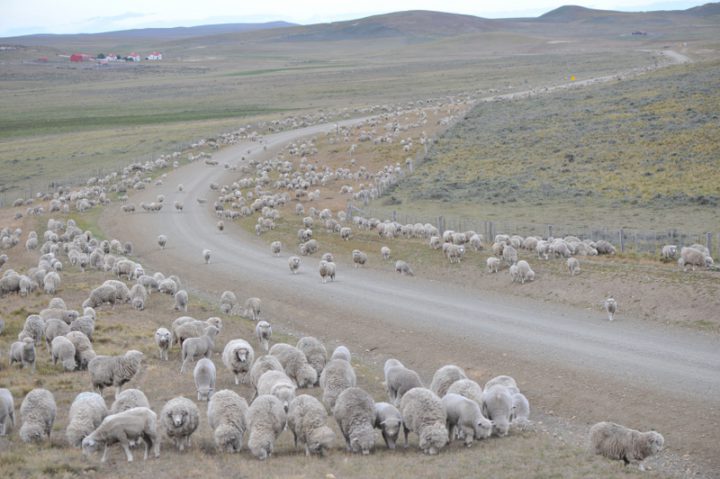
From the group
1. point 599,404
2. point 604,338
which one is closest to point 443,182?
point 604,338

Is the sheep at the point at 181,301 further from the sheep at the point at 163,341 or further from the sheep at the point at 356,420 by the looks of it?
the sheep at the point at 356,420

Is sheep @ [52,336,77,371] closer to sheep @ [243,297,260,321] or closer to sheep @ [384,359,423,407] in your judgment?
sheep @ [384,359,423,407]

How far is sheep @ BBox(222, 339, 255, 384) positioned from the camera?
61.1ft

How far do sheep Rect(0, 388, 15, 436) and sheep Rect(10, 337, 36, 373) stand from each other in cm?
399

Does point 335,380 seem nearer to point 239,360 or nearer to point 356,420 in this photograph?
point 356,420

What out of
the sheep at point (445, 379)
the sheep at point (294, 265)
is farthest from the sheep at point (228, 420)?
the sheep at point (294, 265)

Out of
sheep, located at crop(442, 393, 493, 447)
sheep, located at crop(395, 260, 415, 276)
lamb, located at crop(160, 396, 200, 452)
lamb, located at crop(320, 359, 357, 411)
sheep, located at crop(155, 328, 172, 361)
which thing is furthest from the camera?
sheep, located at crop(395, 260, 415, 276)

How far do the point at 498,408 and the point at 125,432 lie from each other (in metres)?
6.78

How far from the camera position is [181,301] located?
87.7 feet

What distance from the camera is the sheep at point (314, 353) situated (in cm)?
1930

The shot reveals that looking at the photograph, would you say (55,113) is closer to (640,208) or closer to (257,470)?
(640,208)

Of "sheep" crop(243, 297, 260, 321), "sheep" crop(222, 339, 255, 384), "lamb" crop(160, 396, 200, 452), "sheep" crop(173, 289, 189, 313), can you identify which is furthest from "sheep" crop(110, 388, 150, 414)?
"sheep" crop(243, 297, 260, 321)

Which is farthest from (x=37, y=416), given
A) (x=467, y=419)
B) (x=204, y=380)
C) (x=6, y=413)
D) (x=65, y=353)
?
(x=467, y=419)

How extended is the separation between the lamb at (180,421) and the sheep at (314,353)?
530 centimetres
